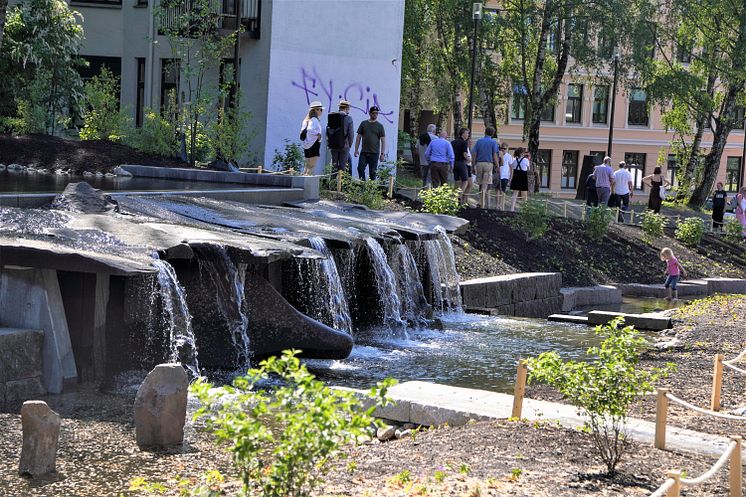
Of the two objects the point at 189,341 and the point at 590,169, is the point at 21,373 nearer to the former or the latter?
the point at 189,341

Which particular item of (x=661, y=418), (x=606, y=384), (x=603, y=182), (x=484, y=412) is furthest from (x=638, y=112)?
(x=606, y=384)

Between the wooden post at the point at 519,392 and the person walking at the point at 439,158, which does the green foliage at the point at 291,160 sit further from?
Answer: the wooden post at the point at 519,392

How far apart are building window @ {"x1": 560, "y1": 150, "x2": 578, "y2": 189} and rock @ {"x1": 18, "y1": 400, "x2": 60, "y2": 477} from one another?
172ft

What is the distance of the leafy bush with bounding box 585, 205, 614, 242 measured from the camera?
1041 inches

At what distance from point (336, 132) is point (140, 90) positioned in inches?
529

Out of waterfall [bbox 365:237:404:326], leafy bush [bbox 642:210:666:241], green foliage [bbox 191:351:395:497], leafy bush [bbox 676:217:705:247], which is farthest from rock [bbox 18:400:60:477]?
leafy bush [bbox 676:217:705:247]

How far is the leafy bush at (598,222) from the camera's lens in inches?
1041

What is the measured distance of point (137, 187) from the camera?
18500 mm

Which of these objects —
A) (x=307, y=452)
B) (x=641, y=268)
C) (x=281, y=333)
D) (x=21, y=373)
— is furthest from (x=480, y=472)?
(x=641, y=268)

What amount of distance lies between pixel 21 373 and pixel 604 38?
98.6 ft

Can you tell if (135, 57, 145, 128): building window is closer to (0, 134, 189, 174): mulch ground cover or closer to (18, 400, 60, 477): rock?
(0, 134, 189, 174): mulch ground cover

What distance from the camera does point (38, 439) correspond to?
7.98 m

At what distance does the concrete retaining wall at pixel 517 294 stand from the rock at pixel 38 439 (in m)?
11.9

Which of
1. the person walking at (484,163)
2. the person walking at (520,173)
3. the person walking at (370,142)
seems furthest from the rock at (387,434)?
the person walking at (520,173)
